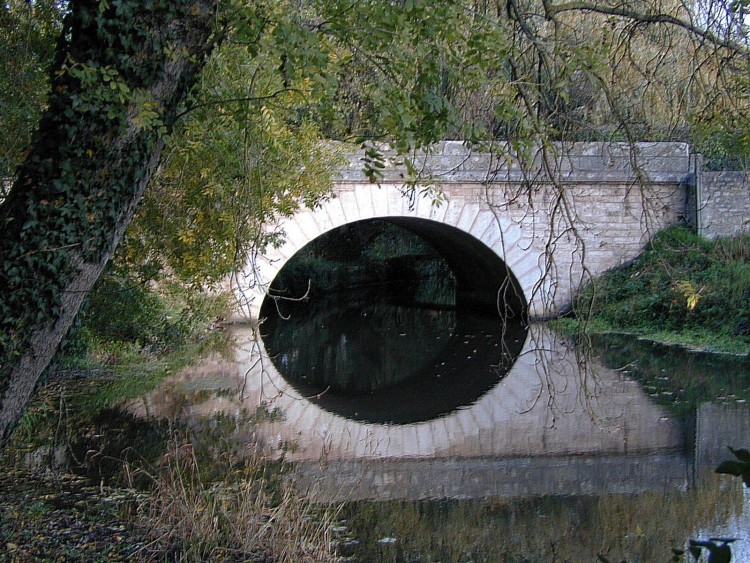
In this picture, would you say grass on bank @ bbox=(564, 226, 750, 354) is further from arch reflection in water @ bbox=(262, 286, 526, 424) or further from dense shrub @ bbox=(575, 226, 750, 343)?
arch reflection in water @ bbox=(262, 286, 526, 424)

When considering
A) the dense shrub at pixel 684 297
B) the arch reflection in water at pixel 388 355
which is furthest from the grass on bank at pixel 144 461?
the dense shrub at pixel 684 297

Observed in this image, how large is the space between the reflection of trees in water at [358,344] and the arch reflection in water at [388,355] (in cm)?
1

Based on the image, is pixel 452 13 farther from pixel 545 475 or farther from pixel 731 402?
pixel 731 402

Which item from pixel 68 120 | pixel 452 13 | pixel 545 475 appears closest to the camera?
pixel 68 120

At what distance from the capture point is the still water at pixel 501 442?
15.8ft

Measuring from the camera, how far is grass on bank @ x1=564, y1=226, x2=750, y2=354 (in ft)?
35.9

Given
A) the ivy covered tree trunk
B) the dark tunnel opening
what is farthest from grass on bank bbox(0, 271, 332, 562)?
the dark tunnel opening

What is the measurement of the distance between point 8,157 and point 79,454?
2.11 metres

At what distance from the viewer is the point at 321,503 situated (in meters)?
5.26

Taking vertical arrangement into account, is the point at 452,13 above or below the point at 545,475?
above

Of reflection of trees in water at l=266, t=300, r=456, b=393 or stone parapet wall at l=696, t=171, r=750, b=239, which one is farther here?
stone parapet wall at l=696, t=171, r=750, b=239

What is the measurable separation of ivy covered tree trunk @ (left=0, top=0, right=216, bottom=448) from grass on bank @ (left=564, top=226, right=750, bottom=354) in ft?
26.9

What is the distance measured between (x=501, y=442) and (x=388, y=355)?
15.9 ft

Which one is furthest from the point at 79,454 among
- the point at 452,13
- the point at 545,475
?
the point at 452,13
